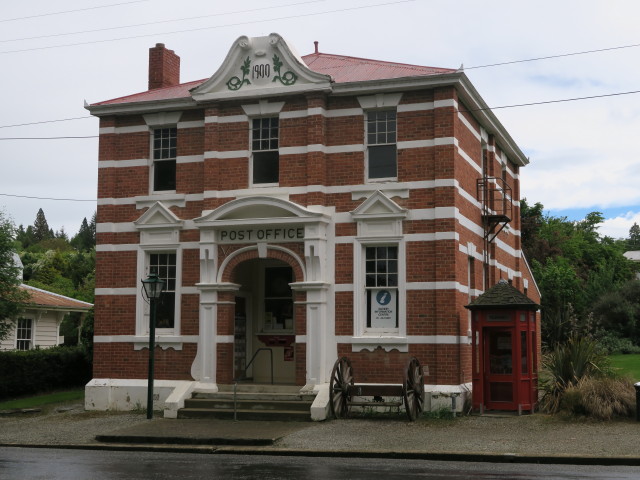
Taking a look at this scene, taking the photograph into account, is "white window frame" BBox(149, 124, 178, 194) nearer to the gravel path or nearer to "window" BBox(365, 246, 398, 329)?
"window" BBox(365, 246, 398, 329)

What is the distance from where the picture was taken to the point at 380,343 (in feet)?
63.0

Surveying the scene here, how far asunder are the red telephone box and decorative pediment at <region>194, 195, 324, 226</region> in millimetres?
4265

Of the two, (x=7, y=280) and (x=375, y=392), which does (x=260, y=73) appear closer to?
(x=375, y=392)

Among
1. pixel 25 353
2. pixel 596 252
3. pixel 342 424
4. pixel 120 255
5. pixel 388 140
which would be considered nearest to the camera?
pixel 342 424

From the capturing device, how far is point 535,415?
1828cm

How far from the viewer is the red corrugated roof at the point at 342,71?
20.2m

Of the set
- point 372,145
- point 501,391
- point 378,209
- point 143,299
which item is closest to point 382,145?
point 372,145

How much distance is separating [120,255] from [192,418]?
4883mm

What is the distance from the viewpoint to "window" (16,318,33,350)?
32.9m

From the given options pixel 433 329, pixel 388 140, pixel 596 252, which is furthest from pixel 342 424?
pixel 596 252

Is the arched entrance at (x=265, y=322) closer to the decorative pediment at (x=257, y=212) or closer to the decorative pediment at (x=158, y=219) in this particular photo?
the decorative pediment at (x=257, y=212)

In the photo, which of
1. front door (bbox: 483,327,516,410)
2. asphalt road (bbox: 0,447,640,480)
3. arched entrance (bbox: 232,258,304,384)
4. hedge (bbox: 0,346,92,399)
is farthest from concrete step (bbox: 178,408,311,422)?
→ hedge (bbox: 0,346,92,399)

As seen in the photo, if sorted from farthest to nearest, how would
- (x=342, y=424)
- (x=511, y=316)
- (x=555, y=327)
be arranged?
(x=555, y=327) → (x=511, y=316) → (x=342, y=424)

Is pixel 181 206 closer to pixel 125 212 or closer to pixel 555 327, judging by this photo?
pixel 125 212
